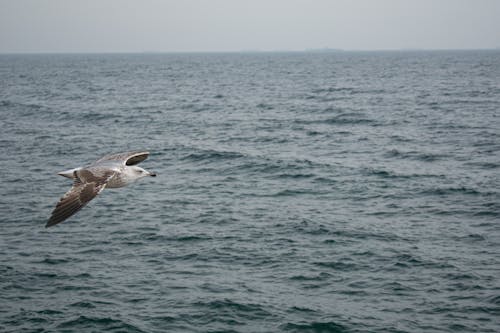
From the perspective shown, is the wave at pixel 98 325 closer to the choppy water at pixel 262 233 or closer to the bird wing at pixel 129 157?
the choppy water at pixel 262 233

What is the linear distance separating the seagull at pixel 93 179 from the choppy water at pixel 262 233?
6736 mm

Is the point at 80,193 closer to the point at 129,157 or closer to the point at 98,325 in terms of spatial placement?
the point at 129,157

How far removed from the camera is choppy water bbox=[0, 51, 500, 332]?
59.9 ft

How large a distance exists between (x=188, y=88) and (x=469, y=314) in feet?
291

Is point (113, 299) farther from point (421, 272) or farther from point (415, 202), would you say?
point (415, 202)

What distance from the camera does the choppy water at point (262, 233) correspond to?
1825 centimetres

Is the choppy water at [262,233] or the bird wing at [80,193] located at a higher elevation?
the bird wing at [80,193]

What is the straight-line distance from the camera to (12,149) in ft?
139

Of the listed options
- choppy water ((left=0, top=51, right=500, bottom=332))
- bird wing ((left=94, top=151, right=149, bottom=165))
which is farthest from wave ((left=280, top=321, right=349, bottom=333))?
bird wing ((left=94, top=151, right=149, bottom=165))

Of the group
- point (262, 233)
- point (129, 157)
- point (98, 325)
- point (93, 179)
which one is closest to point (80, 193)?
point (93, 179)

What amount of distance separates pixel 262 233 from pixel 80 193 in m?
14.4

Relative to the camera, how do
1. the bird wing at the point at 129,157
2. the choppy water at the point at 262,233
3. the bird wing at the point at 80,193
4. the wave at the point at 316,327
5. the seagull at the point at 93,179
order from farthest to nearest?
1. the choppy water at the point at 262,233
2. the wave at the point at 316,327
3. the bird wing at the point at 129,157
4. the seagull at the point at 93,179
5. the bird wing at the point at 80,193

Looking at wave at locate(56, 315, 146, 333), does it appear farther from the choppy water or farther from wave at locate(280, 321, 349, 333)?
wave at locate(280, 321, 349, 333)

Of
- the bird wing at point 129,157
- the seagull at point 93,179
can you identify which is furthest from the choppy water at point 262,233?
the seagull at point 93,179
